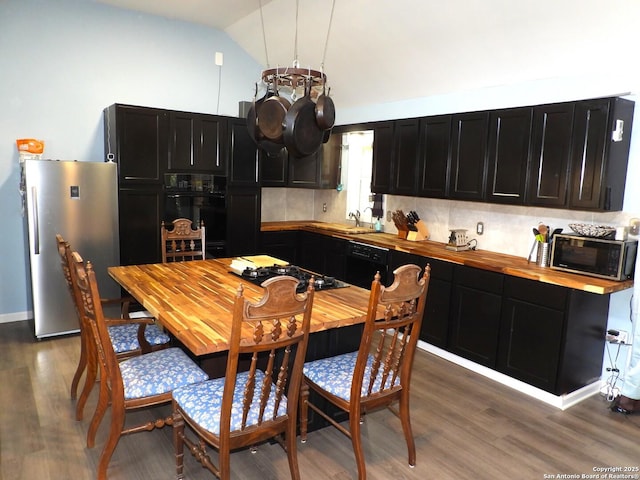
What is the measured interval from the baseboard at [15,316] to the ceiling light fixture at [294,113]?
3348 mm

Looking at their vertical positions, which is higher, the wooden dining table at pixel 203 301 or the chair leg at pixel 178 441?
the wooden dining table at pixel 203 301

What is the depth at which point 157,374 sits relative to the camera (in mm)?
2373

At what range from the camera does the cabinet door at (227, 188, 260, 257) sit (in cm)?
510

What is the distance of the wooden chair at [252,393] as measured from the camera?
1.88 meters

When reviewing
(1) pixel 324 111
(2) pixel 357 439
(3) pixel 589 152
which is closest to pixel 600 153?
(3) pixel 589 152

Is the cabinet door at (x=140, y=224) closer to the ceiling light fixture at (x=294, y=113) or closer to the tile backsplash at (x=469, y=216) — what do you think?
the tile backsplash at (x=469, y=216)

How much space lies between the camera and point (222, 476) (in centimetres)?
196

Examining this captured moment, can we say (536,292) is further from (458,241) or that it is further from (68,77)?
(68,77)

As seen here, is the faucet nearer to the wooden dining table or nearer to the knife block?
the knife block

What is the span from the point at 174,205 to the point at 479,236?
3.00 metres

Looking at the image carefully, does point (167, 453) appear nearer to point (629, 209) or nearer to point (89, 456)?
point (89, 456)

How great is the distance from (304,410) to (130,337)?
119cm

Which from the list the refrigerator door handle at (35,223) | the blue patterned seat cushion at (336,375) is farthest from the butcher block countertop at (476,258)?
the refrigerator door handle at (35,223)

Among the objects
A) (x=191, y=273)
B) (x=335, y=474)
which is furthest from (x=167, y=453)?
(x=191, y=273)
